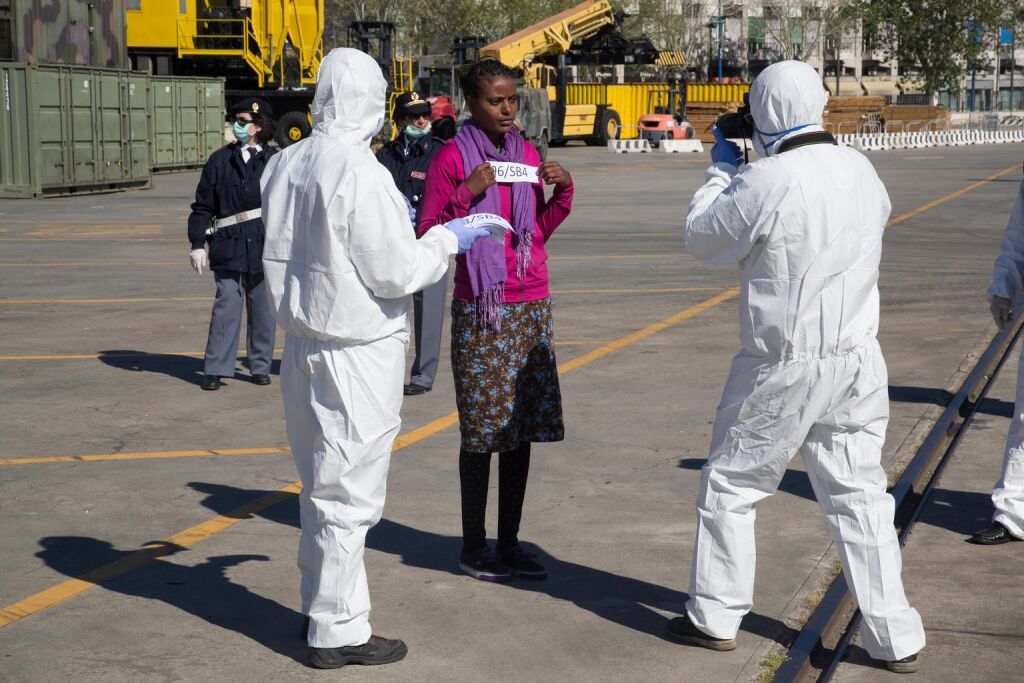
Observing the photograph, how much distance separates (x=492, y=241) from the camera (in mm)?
5113

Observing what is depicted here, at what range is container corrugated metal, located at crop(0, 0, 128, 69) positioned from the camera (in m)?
25.6

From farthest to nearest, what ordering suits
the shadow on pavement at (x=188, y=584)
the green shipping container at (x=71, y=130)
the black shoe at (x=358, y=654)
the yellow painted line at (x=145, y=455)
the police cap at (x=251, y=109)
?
the green shipping container at (x=71, y=130), the police cap at (x=251, y=109), the yellow painted line at (x=145, y=455), the shadow on pavement at (x=188, y=584), the black shoe at (x=358, y=654)

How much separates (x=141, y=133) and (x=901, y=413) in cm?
2346

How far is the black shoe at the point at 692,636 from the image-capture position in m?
4.56

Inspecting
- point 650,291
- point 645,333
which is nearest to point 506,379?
point 645,333

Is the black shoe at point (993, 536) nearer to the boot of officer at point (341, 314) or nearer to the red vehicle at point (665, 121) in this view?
the boot of officer at point (341, 314)

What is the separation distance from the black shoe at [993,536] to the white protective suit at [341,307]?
274 centimetres

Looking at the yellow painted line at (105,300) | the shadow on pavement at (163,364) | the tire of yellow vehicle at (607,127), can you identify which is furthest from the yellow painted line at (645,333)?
the tire of yellow vehicle at (607,127)

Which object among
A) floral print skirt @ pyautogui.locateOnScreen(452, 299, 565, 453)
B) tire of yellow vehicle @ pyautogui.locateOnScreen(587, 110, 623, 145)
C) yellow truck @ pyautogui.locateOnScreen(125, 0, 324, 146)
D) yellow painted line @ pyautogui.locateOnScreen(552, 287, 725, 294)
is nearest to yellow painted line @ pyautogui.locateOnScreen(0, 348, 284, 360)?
yellow painted line @ pyautogui.locateOnScreen(552, 287, 725, 294)

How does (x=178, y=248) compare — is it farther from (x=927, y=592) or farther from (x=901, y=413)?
(x=927, y=592)

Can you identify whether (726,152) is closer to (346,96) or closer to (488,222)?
(488,222)

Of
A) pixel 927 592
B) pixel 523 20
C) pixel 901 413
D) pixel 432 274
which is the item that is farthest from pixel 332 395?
pixel 523 20

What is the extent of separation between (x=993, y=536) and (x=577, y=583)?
1835mm

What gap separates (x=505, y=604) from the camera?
5.08 m
